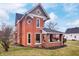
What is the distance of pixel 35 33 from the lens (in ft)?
10.2

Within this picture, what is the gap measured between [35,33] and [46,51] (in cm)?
34

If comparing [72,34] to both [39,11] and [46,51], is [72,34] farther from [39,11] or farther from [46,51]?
[39,11]

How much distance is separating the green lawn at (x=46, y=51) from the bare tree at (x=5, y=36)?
9cm

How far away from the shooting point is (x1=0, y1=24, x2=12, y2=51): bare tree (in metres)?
3.03

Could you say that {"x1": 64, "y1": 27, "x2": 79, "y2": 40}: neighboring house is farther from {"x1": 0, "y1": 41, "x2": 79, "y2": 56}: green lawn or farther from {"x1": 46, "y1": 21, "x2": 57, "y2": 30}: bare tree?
{"x1": 46, "y1": 21, "x2": 57, "y2": 30}: bare tree

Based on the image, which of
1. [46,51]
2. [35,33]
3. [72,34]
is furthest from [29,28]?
[72,34]

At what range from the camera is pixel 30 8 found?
3043mm

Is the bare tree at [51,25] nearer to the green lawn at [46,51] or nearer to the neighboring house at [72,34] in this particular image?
the neighboring house at [72,34]

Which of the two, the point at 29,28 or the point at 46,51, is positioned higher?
the point at 29,28

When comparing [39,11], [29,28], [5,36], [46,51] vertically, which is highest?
[39,11]

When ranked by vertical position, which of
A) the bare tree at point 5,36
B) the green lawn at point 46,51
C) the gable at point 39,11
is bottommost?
the green lawn at point 46,51

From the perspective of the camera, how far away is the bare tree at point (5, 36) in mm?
3025

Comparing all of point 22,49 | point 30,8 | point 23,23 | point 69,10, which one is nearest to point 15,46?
point 22,49

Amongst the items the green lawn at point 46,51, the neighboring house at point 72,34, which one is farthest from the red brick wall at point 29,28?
the neighboring house at point 72,34
